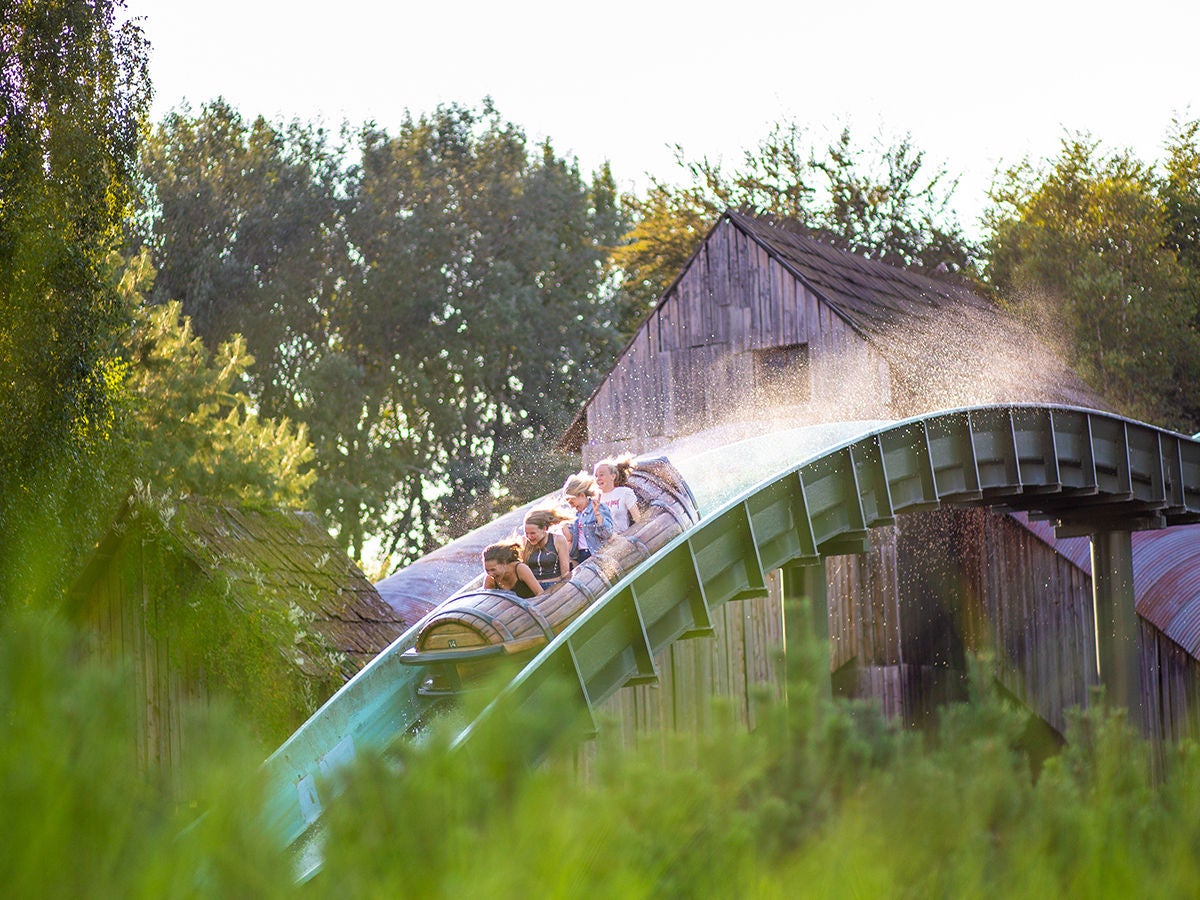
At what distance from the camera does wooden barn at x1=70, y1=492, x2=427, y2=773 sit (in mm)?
11906

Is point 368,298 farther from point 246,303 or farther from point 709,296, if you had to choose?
point 709,296

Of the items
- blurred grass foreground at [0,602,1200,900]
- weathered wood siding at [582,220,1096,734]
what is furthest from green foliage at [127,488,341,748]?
blurred grass foreground at [0,602,1200,900]

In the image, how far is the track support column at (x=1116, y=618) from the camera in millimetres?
16547

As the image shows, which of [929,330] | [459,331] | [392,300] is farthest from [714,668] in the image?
[392,300]

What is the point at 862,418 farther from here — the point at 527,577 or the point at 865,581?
the point at 527,577

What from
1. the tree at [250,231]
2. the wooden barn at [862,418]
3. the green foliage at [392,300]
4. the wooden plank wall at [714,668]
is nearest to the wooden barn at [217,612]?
the wooden plank wall at [714,668]

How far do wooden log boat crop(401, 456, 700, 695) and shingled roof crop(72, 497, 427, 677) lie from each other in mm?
2497

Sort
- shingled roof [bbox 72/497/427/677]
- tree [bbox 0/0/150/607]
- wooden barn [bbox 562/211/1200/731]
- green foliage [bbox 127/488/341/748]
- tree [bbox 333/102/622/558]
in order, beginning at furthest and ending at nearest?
tree [bbox 333/102/622/558]
wooden barn [bbox 562/211/1200/731]
tree [bbox 0/0/150/607]
shingled roof [bbox 72/497/427/677]
green foliage [bbox 127/488/341/748]

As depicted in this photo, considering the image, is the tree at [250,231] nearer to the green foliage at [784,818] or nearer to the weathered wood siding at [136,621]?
the weathered wood siding at [136,621]

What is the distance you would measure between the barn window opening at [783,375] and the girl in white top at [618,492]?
37.4 ft

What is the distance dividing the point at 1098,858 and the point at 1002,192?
43.1 meters

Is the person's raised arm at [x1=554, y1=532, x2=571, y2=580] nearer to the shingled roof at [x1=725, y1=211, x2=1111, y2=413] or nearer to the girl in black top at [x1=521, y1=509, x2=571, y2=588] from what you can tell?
the girl in black top at [x1=521, y1=509, x2=571, y2=588]

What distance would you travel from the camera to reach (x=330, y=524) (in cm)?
3766

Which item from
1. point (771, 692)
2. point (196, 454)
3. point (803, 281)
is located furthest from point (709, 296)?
point (771, 692)
